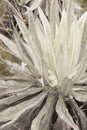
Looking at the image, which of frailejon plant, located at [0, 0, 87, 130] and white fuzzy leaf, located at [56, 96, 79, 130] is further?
frailejon plant, located at [0, 0, 87, 130]

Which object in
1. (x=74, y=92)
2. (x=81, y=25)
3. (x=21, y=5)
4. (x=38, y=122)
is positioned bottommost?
(x=38, y=122)

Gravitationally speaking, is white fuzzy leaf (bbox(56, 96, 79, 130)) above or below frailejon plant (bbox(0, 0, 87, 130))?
below

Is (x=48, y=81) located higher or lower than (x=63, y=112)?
higher

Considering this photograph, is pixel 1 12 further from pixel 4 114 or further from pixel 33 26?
pixel 4 114

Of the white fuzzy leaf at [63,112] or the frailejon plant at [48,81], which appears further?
the frailejon plant at [48,81]

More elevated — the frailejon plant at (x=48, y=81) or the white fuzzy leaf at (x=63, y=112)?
the frailejon plant at (x=48, y=81)

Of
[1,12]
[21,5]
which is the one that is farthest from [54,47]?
[1,12]

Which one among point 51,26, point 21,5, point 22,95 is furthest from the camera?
point 21,5

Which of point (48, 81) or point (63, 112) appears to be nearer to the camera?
point (63, 112)
